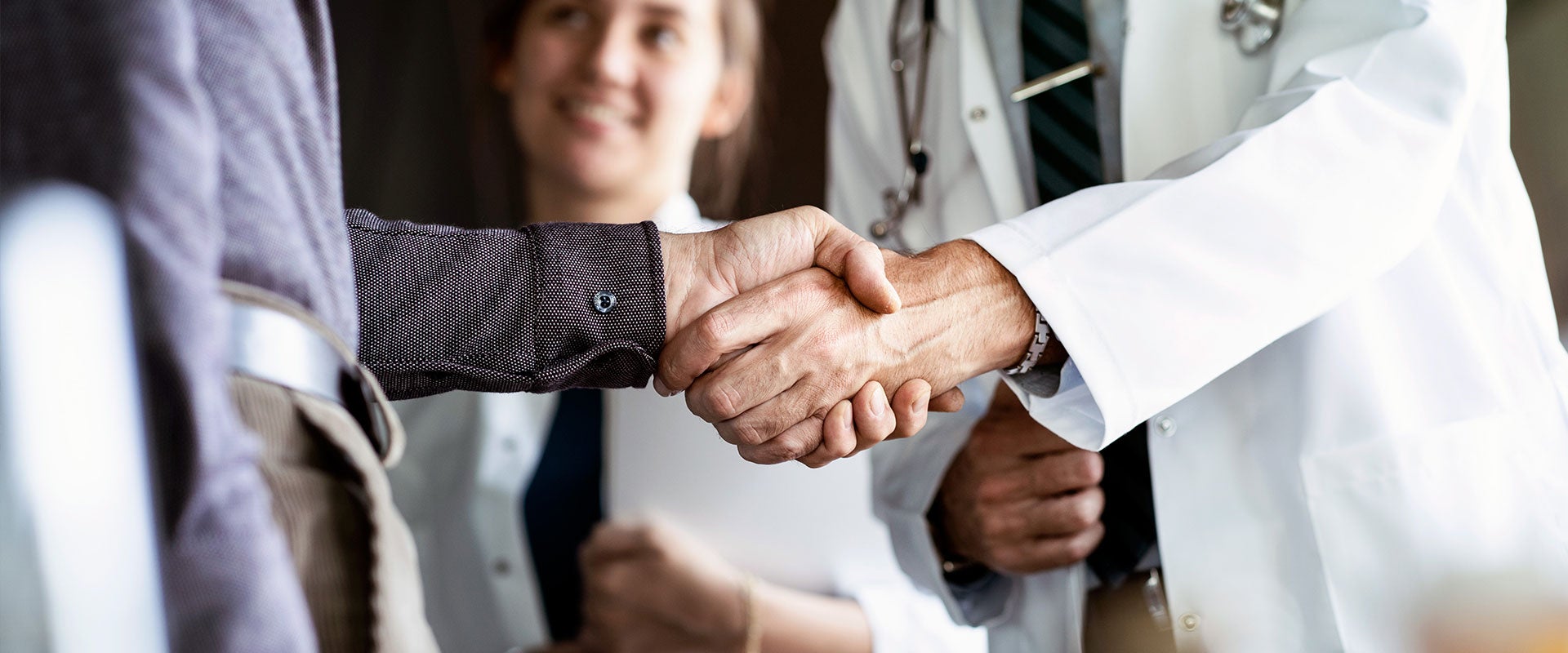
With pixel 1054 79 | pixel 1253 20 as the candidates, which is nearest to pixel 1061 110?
pixel 1054 79

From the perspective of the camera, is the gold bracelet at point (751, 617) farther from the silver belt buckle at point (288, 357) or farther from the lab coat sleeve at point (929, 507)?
the silver belt buckle at point (288, 357)

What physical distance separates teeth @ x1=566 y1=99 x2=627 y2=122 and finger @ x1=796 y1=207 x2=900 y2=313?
64cm

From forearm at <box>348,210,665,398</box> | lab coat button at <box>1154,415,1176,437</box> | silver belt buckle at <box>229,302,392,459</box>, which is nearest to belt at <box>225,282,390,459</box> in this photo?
silver belt buckle at <box>229,302,392,459</box>

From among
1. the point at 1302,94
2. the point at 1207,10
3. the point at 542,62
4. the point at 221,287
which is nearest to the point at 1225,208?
the point at 1302,94

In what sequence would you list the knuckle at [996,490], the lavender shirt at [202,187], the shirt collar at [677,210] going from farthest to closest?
the shirt collar at [677,210]
the knuckle at [996,490]
the lavender shirt at [202,187]

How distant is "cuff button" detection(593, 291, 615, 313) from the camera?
0.59m

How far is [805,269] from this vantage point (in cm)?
66

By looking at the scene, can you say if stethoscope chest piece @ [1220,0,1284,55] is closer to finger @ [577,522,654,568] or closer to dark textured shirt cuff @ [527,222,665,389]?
dark textured shirt cuff @ [527,222,665,389]

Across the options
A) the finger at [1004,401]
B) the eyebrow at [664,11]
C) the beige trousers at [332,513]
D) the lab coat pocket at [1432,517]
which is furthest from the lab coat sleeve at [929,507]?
the eyebrow at [664,11]

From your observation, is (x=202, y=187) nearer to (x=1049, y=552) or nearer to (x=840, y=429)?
(x=840, y=429)

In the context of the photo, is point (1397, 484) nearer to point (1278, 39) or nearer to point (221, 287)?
point (1278, 39)

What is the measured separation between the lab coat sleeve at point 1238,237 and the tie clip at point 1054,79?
15 cm

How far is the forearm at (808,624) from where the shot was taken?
1.11m

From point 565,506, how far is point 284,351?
39.3 inches
